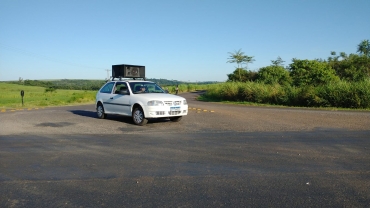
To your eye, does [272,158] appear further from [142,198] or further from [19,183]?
[19,183]

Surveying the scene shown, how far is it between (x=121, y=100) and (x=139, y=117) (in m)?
1.37

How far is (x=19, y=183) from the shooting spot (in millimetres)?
5184

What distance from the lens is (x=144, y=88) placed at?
13312mm

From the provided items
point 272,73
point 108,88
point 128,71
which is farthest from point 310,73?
point 108,88

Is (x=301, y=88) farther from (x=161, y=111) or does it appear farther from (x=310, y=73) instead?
(x=161, y=111)

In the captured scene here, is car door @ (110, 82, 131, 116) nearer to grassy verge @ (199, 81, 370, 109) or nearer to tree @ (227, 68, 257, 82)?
grassy verge @ (199, 81, 370, 109)

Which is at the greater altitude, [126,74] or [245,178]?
[126,74]

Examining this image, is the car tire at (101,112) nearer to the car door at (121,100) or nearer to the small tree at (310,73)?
the car door at (121,100)

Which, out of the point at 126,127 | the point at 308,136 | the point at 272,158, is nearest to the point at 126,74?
the point at 126,127

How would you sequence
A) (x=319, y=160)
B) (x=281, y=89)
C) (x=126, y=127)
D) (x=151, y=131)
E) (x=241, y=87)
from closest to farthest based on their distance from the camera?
1. (x=319, y=160)
2. (x=151, y=131)
3. (x=126, y=127)
4. (x=281, y=89)
5. (x=241, y=87)

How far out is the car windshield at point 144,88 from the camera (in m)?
13.1

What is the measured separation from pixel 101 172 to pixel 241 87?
86.0 feet

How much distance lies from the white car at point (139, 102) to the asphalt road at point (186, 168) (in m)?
1.52

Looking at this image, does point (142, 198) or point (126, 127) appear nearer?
point (142, 198)
